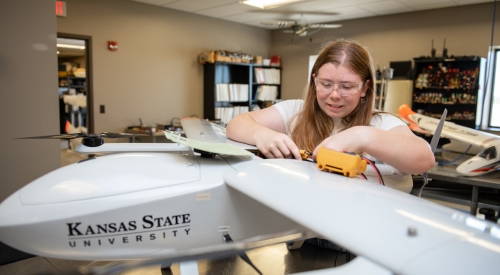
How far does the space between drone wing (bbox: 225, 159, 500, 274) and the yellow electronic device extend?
0.12 ft

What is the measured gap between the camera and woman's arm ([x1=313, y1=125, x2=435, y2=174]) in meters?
0.80

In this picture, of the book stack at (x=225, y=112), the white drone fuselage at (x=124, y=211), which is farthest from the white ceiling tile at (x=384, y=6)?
the white drone fuselage at (x=124, y=211)

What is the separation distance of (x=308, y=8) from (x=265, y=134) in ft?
17.8

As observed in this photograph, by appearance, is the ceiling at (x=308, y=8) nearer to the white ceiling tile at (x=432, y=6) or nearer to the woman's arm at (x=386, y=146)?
the white ceiling tile at (x=432, y=6)

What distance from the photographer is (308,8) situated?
5.85 m

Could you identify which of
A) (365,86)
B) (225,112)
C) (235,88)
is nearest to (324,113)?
(365,86)

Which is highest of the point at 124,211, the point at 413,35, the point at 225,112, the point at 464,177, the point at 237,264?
the point at 413,35

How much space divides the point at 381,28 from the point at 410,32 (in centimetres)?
54

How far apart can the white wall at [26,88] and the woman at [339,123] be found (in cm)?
225

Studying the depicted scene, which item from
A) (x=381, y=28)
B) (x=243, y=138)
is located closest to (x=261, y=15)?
(x=381, y=28)

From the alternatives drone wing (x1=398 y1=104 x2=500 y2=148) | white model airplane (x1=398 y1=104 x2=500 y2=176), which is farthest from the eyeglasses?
drone wing (x1=398 y1=104 x2=500 y2=148)

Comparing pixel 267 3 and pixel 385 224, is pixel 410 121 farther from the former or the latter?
pixel 385 224

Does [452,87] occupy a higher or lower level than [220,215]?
higher

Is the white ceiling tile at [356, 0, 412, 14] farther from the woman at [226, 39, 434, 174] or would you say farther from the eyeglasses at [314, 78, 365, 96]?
the eyeglasses at [314, 78, 365, 96]
